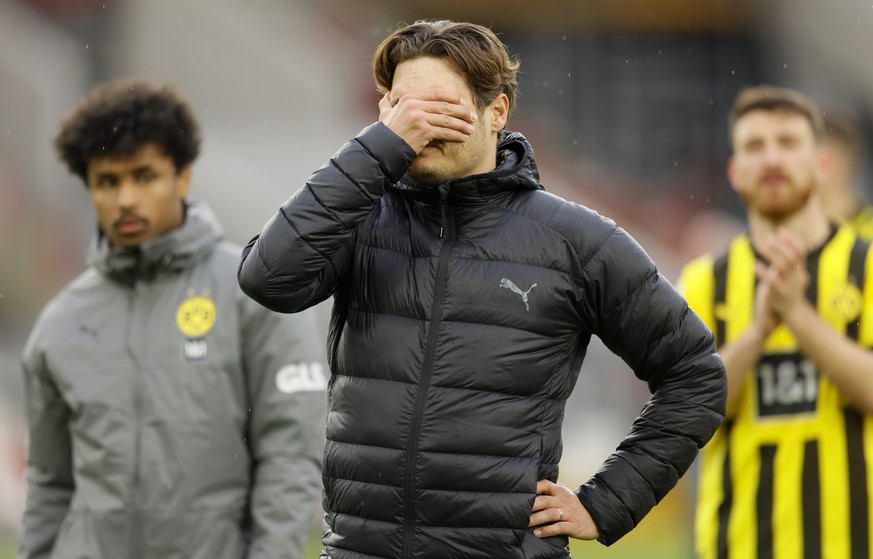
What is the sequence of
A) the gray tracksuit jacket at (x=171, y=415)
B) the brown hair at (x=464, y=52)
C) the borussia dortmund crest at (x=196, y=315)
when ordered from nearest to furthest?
the brown hair at (x=464, y=52) < the gray tracksuit jacket at (x=171, y=415) < the borussia dortmund crest at (x=196, y=315)

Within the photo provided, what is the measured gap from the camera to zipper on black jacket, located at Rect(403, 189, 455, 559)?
2.69 meters

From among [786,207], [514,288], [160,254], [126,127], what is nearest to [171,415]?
[160,254]

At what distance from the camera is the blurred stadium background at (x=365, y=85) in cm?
1689

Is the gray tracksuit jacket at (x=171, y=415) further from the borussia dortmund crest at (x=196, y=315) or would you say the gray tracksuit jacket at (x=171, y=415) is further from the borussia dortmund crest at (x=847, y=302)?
the borussia dortmund crest at (x=847, y=302)

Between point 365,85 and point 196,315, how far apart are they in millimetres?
13930

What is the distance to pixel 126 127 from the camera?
13.3 ft

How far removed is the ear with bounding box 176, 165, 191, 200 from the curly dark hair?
17 millimetres

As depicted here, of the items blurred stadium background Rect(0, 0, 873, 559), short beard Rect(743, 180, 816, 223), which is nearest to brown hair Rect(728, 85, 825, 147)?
short beard Rect(743, 180, 816, 223)

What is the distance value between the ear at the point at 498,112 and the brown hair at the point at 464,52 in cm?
1

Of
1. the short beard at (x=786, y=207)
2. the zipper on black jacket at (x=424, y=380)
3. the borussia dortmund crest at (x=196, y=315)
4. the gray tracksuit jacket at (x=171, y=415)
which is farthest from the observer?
the short beard at (x=786, y=207)

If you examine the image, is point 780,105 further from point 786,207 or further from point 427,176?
point 427,176

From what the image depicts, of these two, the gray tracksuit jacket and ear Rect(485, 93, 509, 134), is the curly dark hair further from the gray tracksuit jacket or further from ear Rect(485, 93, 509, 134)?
ear Rect(485, 93, 509, 134)

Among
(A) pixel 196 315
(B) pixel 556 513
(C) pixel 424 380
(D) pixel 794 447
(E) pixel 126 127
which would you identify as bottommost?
(B) pixel 556 513

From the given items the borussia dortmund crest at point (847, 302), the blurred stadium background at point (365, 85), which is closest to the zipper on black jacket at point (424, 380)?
the borussia dortmund crest at point (847, 302)
